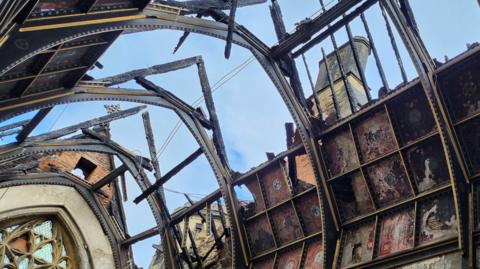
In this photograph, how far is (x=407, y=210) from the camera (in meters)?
9.81

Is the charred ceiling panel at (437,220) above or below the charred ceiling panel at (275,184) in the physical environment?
below

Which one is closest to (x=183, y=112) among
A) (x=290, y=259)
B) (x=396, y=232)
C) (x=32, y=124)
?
(x=32, y=124)

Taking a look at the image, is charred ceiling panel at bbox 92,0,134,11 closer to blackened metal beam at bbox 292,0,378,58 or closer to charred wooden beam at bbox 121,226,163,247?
blackened metal beam at bbox 292,0,378,58

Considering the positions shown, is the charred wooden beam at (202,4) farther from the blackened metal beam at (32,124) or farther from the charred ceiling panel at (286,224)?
the charred ceiling panel at (286,224)

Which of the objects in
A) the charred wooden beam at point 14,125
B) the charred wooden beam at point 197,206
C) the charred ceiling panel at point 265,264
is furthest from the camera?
the charred wooden beam at point 197,206

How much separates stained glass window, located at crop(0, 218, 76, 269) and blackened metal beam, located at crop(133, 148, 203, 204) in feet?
14.4

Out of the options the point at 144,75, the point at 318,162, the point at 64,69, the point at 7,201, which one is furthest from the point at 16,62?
the point at 7,201

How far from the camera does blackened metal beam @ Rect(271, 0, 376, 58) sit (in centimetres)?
1095

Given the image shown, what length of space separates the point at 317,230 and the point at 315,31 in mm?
4666

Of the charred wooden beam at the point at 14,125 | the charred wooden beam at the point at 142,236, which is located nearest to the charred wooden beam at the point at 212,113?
the charred wooden beam at the point at 142,236

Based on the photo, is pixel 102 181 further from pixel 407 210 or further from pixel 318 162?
pixel 407 210

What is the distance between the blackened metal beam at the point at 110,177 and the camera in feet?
52.8

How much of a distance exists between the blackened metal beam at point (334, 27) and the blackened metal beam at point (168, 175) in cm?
377

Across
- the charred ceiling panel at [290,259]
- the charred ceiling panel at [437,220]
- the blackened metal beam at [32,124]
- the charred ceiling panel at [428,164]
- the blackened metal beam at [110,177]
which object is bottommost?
the charred ceiling panel at [437,220]
